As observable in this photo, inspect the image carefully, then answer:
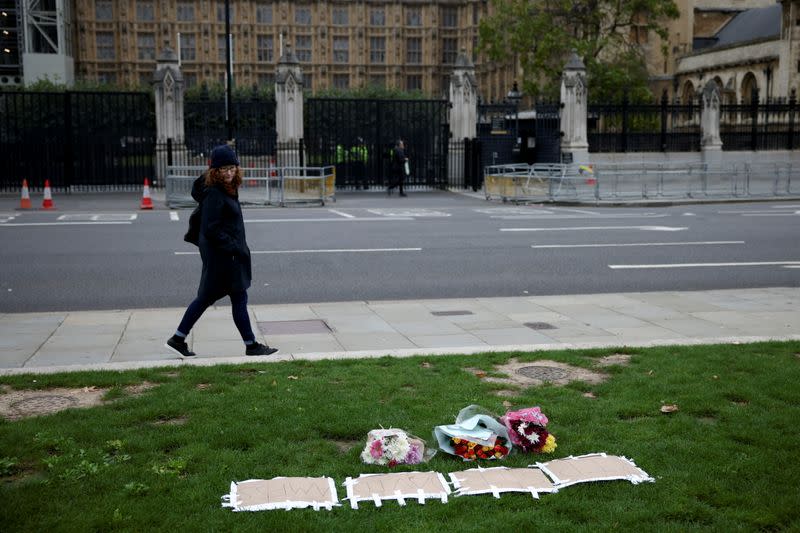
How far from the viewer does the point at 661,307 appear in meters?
10.9

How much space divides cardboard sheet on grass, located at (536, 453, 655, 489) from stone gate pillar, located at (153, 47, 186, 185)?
28973 millimetres

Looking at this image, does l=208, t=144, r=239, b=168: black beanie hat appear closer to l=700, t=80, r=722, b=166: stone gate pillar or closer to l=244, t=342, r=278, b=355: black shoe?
l=244, t=342, r=278, b=355: black shoe

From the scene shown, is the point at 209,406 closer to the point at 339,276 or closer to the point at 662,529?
the point at 662,529

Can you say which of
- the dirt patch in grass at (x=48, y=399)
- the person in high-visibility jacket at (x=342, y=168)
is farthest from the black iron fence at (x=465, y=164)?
the dirt patch in grass at (x=48, y=399)

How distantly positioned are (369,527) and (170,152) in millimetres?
29394

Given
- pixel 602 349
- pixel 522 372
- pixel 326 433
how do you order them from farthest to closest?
pixel 602 349 < pixel 522 372 < pixel 326 433

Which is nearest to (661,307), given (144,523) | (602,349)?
(602,349)

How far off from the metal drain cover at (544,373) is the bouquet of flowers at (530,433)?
173 cm

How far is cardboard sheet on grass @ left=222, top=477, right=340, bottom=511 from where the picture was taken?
15.5ft

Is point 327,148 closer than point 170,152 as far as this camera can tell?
No

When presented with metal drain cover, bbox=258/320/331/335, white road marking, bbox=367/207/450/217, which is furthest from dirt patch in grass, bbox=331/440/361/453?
white road marking, bbox=367/207/450/217

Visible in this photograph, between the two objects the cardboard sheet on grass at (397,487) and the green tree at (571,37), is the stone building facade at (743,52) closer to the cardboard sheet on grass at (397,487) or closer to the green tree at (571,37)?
the green tree at (571,37)

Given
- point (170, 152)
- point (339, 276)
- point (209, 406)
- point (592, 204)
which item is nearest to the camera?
point (209, 406)

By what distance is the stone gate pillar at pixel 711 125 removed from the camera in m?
36.0
